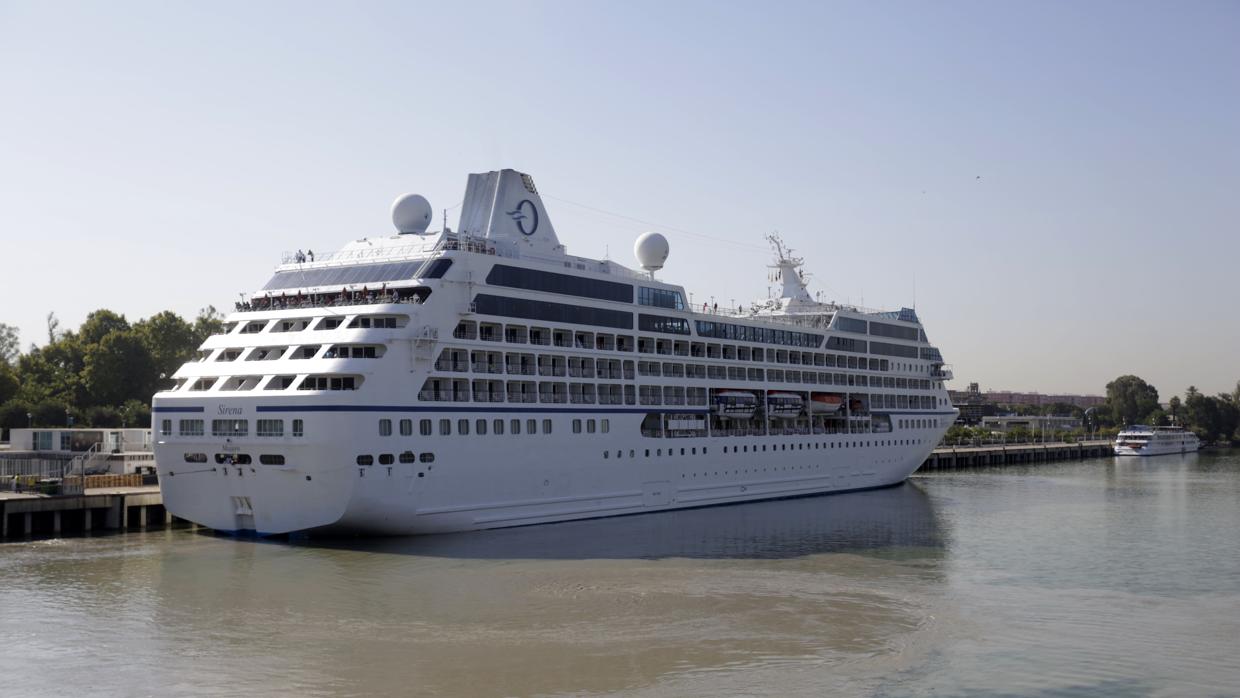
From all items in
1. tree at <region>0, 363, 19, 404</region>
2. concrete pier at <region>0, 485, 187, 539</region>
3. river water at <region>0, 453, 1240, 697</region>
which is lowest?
river water at <region>0, 453, 1240, 697</region>

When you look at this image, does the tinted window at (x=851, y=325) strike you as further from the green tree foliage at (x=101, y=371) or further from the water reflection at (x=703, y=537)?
the green tree foliage at (x=101, y=371)

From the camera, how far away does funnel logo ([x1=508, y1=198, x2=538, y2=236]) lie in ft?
131

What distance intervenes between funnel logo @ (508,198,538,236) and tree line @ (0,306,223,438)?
33184 mm

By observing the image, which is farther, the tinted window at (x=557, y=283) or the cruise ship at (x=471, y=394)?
the tinted window at (x=557, y=283)

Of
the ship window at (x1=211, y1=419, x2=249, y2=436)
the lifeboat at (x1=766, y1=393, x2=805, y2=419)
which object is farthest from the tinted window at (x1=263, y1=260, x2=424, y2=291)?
the lifeboat at (x1=766, y1=393, x2=805, y2=419)

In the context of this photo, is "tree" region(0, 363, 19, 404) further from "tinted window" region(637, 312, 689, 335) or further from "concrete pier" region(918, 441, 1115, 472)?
"concrete pier" region(918, 441, 1115, 472)

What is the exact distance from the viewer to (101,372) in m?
67.1

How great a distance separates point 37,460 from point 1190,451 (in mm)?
118760

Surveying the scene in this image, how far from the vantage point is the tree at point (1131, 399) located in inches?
6191

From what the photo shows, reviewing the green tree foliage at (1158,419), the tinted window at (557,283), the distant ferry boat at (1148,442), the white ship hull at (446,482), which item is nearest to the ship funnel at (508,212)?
the tinted window at (557,283)

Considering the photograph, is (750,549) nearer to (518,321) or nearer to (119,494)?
(518,321)

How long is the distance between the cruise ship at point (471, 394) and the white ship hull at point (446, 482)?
0.06m

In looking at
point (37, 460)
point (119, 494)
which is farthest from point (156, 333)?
point (119, 494)

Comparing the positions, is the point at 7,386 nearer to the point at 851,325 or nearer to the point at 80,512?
the point at 80,512
